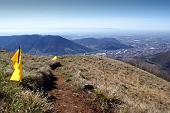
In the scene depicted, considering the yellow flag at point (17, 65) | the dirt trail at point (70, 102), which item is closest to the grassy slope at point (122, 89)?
the dirt trail at point (70, 102)

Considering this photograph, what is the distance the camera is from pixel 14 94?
818cm

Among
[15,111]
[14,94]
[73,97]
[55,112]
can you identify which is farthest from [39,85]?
[15,111]

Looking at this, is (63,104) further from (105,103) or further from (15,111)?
(15,111)

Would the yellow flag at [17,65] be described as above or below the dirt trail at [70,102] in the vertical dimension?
above

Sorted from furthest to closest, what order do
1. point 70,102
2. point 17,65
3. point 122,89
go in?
point 122,89 < point 70,102 < point 17,65

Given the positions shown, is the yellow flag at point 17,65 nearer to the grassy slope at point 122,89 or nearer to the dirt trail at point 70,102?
the dirt trail at point 70,102

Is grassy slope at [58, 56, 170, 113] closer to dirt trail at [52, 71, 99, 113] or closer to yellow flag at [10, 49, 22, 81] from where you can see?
dirt trail at [52, 71, 99, 113]

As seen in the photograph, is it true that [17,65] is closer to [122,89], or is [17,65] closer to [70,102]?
[70,102]

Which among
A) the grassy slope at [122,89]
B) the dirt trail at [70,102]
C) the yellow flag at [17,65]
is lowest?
the grassy slope at [122,89]

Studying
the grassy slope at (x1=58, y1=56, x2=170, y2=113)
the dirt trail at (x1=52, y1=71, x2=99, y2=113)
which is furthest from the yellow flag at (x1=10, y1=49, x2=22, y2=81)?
the grassy slope at (x1=58, y1=56, x2=170, y2=113)

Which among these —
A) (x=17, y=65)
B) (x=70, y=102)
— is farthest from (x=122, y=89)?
(x=17, y=65)

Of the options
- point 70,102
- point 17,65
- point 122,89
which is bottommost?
point 122,89

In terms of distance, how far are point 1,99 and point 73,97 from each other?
529cm

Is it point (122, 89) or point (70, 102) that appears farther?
point (122, 89)
